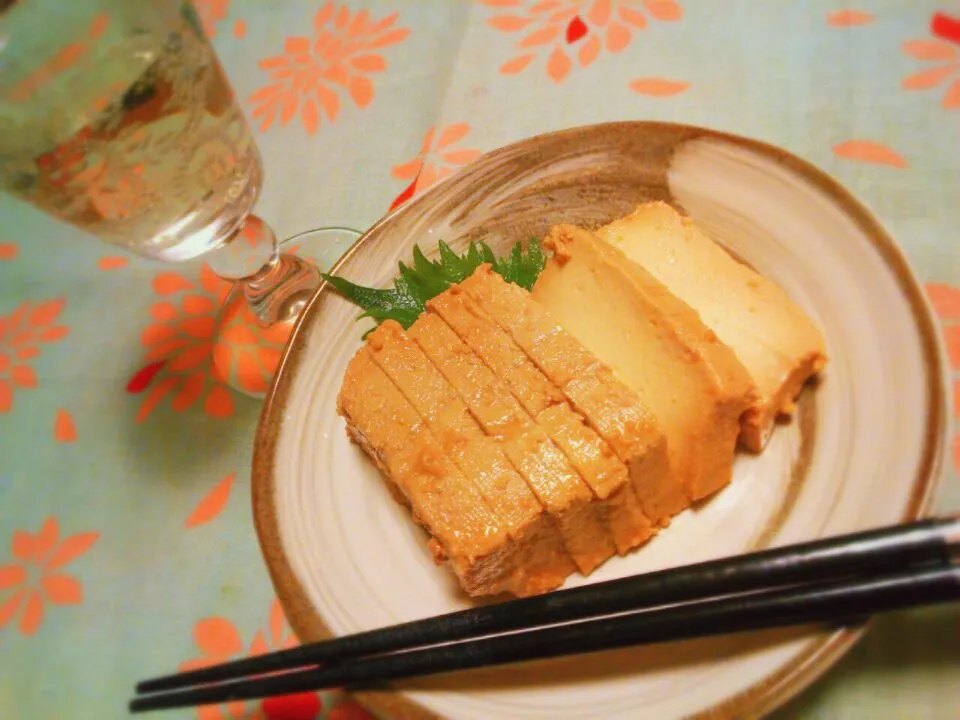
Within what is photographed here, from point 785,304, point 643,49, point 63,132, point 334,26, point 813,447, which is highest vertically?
point 63,132

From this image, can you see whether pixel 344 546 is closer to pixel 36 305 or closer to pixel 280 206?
pixel 280 206

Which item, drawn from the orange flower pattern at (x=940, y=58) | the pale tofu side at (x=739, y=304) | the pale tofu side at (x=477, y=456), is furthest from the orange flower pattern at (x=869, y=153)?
the pale tofu side at (x=477, y=456)

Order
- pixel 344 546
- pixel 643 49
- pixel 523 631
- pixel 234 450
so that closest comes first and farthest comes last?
pixel 523 631
pixel 344 546
pixel 234 450
pixel 643 49

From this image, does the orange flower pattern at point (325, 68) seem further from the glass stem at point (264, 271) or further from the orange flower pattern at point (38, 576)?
the orange flower pattern at point (38, 576)

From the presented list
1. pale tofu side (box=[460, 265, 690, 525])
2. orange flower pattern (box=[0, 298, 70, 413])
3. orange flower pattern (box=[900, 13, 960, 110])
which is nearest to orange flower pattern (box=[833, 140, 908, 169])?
orange flower pattern (box=[900, 13, 960, 110])

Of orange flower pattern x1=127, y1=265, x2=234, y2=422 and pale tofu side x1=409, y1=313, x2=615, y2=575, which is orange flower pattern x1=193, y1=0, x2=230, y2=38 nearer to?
orange flower pattern x1=127, y1=265, x2=234, y2=422

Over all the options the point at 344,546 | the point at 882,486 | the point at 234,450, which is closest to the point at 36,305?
the point at 234,450
